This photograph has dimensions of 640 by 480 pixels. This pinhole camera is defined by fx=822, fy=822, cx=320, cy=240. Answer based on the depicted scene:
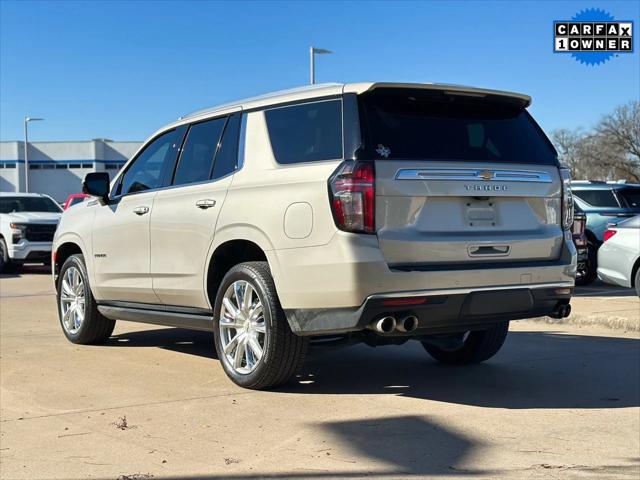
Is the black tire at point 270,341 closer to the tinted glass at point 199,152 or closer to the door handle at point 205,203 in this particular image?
the door handle at point 205,203

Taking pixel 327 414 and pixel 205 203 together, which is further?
pixel 205 203

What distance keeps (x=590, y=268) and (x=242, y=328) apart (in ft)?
32.3

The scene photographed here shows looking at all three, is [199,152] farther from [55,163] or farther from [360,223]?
[55,163]

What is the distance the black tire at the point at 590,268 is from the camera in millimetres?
14086

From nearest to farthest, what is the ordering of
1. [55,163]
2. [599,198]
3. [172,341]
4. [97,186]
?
1. [97,186]
2. [172,341]
3. [599,198]
4. [55,163]

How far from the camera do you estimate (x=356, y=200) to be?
16.2 feet

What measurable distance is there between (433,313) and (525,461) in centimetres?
112

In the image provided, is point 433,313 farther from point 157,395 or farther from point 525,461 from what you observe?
point 157,395

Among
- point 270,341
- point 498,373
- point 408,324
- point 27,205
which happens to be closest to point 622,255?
point 498,373

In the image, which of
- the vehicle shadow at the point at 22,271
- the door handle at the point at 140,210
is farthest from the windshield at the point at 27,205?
the door handle at the point at 140,210

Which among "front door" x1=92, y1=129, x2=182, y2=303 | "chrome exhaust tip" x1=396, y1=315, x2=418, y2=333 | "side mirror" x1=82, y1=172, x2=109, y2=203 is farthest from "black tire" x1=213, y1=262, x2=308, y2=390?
"side mirror" x1=82, y1=172, x2=109, y2=203

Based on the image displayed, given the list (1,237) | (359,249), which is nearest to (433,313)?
(359,249)

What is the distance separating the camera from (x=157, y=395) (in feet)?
18.8

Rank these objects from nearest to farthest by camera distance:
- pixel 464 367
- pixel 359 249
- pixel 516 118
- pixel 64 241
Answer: pixel 359 249
pixel 516 118
pixel 464 367
pixel 64 241
